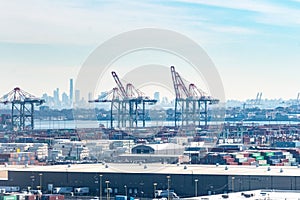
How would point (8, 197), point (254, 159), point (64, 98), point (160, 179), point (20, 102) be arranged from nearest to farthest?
point (8, 197) → point (160, 179) → point (254, 159) → point (20, 102) → point (64, 98)

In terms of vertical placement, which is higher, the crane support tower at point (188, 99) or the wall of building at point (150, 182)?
the crane support tower at point (188, 99)

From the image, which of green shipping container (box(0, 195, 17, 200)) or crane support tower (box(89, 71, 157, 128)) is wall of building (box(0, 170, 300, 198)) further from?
crane support tower (box(89, 71, 157, 128))

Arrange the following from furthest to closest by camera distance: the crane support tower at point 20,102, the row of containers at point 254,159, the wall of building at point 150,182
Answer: the crane support tower at point 20,102, the row of containers at point 254,159, the wall of building at point 150,182

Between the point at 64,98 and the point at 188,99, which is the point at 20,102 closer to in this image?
the point at 188,99

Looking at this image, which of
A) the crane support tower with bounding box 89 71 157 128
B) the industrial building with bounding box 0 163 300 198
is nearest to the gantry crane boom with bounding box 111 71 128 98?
the crane support tower with bounding box 89 71 157 128

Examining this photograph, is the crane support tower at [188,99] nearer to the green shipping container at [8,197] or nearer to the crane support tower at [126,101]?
the crane support tower at [126,101]

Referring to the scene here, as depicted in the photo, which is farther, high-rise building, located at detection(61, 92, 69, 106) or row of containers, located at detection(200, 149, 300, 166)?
→ high-rise building, located at detection(61, 92, 69, 106)

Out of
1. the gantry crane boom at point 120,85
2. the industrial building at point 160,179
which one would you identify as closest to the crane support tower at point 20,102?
the gantry crane boom at point 120,85

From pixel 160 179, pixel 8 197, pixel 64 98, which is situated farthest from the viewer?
pixel 64 98

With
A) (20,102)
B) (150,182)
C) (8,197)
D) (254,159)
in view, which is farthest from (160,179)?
(20,102)
